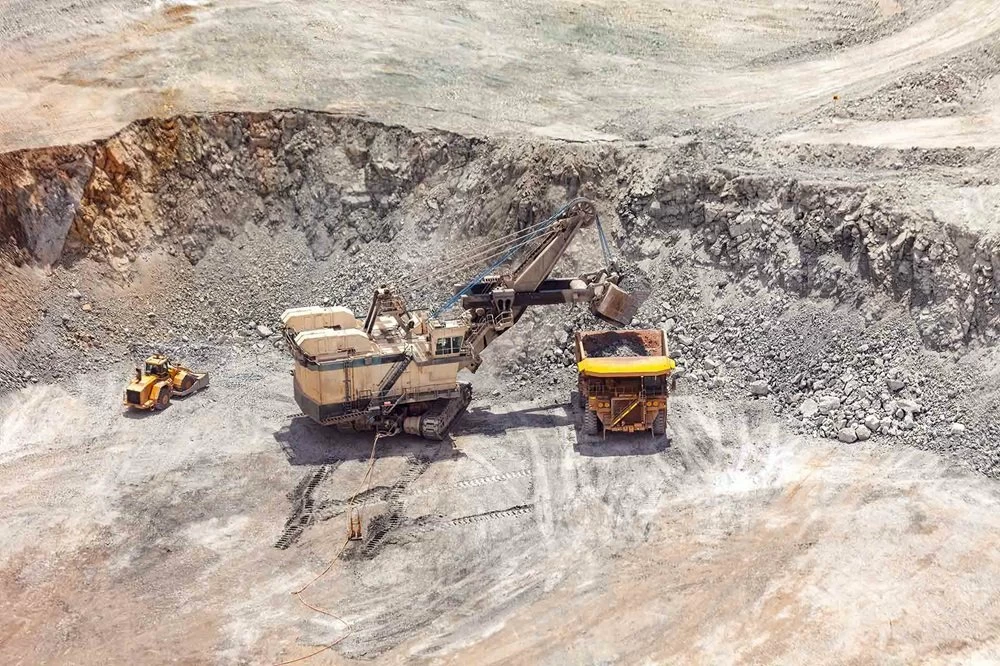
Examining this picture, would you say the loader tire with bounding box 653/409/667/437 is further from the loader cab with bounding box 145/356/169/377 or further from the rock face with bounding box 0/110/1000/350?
the loader cab with bounding box 145/356/169/377

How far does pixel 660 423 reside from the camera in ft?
62.2

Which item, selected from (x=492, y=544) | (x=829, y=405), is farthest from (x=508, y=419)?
(x=829, y=405)

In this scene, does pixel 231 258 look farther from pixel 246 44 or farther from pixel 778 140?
pixel 778 140

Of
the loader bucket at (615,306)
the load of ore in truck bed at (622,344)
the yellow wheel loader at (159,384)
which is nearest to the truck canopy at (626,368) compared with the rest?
the load of ore in truck bed at (622,344)

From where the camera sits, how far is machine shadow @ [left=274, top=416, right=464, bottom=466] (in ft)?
61.8

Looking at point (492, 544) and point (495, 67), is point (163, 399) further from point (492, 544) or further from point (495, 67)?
point (495, 67)

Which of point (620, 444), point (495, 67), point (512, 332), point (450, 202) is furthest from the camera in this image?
point (495, 67)

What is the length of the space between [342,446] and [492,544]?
14.4 ft

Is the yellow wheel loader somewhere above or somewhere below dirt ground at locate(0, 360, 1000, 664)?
above

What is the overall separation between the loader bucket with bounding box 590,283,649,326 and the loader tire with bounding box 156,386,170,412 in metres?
8.82

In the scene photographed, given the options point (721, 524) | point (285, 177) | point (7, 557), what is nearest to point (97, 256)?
point (285, 177)

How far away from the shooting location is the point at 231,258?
79.0ft

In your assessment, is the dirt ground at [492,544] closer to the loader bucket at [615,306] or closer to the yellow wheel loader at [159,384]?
the yellow wheel loader at [159,384]

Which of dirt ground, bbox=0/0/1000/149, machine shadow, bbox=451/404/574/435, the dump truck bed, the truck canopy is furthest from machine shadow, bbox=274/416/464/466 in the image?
dirt ground, bbox=0/0/1000/149
